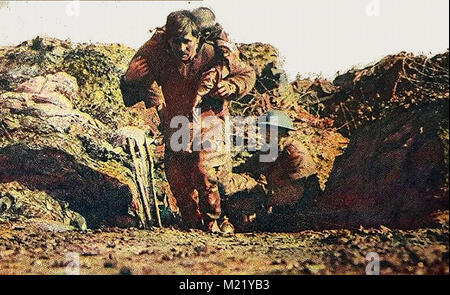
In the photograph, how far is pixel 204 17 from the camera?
6637mm

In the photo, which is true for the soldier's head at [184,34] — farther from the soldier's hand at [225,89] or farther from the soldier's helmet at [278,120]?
the soldier's helmet at [278,120]

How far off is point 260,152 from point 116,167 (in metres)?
1.68

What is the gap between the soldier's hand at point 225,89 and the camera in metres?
6.62

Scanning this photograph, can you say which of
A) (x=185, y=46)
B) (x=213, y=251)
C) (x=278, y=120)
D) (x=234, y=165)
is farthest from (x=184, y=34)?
(x=213, y=251)

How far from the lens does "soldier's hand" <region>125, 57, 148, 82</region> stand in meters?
6.85

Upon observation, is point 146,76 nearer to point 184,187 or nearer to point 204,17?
point 204,17

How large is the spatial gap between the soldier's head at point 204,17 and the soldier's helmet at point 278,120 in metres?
1.16

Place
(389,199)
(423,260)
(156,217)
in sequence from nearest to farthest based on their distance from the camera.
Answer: (423,260) < (389,199) < (156,217)

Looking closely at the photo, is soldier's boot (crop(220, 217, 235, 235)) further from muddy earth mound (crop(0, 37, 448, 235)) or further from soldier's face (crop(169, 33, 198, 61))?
soldier's face (crop(169, 33, 198, 61))

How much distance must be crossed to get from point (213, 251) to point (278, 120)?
1.57m

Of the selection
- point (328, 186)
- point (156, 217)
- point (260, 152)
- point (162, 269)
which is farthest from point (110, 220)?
point (328, 186)

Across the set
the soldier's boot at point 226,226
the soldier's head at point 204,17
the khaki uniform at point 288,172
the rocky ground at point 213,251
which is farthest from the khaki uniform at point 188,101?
the khaki uniform at point 288,172

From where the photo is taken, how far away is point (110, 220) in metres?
6.88

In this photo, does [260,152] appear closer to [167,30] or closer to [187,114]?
[187,114]
